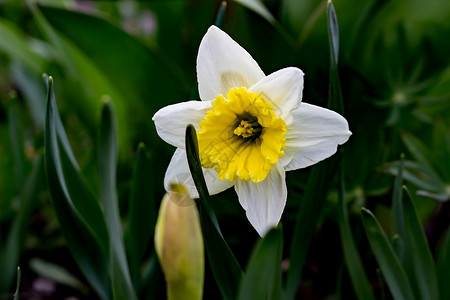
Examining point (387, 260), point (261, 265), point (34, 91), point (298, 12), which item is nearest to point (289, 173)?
point (387, 260)

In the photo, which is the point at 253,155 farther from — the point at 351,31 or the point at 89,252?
the point at 351,31

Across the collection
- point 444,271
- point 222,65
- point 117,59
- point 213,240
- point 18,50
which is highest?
point 18,50

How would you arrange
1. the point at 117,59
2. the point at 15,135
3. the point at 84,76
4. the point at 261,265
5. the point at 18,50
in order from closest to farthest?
the point at 261,265 < the point at 15,135 < the point at 117,59 < the point at 84,76 < the point at 18,50

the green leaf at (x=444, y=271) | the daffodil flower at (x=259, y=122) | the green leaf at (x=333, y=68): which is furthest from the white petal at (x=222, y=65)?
the green leaf at (x=444, y=271)

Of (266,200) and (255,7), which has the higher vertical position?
(255,7)

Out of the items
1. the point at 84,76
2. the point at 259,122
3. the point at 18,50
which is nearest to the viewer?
the point at 259,122

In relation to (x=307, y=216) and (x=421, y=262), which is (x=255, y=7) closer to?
(x=307, y=216)

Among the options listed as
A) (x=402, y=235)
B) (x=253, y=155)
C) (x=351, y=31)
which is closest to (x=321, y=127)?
(x=253, y=155)

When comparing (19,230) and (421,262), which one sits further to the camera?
(19,230)
